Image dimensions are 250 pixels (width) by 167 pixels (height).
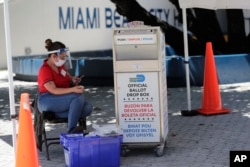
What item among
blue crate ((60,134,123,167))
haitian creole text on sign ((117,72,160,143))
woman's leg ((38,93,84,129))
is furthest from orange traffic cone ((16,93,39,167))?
haitian creole text on sign ((117,72,160,143))

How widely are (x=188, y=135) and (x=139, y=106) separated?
1.30 meters

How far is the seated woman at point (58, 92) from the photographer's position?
6.34 meters

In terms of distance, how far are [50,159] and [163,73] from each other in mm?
1630

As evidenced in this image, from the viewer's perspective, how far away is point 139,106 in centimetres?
638

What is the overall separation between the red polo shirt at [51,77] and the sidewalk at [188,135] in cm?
81

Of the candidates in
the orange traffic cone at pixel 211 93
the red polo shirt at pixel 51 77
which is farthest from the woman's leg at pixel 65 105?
the orange traffic cone at pixel 211 93

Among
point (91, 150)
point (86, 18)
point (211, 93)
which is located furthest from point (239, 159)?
point (86, 18)

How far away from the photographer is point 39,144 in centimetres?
659

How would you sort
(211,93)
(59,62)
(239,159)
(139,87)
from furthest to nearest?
(211,93)
(59,62)
(139,87)
(239,159)

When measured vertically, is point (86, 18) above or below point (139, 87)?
above

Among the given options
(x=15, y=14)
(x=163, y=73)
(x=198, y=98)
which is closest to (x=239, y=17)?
(x=198, y=98)

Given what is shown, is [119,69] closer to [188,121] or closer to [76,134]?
[76,134]

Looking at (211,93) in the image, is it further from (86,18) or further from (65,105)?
(86,18)

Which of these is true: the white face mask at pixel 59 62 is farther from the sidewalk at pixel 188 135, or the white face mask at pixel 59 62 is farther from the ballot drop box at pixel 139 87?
the sidewalk at pixel 188 135
